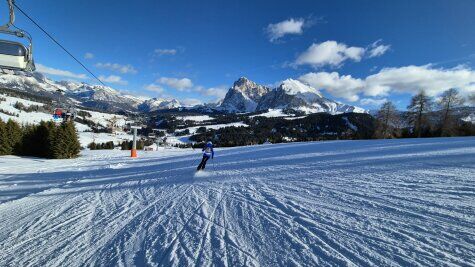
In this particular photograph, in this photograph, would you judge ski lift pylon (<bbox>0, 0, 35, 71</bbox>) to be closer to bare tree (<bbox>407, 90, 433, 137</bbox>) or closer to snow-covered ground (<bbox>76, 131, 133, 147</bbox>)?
bare tree (<bbox>407, 90, 433, 137</bbox>)

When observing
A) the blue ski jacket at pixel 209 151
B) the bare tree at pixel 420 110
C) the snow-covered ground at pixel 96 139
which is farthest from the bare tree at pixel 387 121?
the snow-covered ground at pixel 96 139

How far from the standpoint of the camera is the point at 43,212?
28.1ft

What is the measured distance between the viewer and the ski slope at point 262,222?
4.95 meters

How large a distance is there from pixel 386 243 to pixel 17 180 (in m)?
Result: 19.0

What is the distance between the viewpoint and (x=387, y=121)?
4641 cm

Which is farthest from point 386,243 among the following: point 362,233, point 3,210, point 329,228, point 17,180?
point 17,180

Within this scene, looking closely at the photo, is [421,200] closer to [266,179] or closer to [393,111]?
[266,179]

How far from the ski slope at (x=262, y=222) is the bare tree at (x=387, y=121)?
35.4 meters

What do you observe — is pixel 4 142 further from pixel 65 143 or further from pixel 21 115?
pixel 21 115

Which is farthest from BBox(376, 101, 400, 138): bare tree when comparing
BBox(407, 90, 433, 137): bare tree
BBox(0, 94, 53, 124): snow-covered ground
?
BBox(0, 94, 53, 124): snow-covered ground

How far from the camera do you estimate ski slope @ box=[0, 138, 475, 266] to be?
4.95m

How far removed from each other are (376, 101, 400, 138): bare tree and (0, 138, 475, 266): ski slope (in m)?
35.4

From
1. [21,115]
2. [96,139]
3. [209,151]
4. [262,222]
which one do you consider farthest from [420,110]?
[21,115]

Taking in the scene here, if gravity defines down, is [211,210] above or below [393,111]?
below
